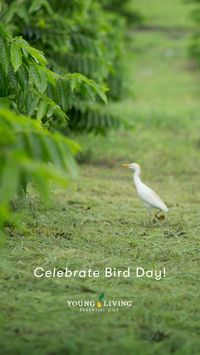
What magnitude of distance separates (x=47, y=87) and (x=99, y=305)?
2.05 meters

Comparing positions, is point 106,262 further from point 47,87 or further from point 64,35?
point 64,35

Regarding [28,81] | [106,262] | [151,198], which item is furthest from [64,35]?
[106,262]

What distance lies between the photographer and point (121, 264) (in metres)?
4.99

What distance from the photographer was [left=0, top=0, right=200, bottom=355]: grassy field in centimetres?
382

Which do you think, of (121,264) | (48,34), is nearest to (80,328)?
(121,264)

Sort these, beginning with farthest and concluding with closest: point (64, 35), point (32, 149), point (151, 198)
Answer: point (64, 35), point (151, 198), point (32, 149)

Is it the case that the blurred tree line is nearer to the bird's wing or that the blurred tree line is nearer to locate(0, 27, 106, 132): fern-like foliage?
locate(0, 27, 106, 132): fern-like foliage

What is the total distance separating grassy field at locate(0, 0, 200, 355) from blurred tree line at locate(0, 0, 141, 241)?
51cm

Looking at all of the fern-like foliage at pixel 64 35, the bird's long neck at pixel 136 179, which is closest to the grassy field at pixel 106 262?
the bird's long neck at pixel 136 179

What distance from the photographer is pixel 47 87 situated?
5613 millimetres

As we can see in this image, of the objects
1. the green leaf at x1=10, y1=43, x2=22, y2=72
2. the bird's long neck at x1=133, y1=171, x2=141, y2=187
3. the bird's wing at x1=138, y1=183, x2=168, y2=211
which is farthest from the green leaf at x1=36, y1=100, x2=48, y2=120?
the bird's long neck at x1=133, y1=171, x2=141, y2=187

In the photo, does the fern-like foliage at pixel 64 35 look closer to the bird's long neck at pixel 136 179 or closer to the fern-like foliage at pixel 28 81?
the bird's long neck at pixel 136 179

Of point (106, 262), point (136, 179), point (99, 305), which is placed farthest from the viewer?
point (136, 179)

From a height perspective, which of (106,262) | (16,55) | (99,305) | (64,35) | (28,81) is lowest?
(99,305)
